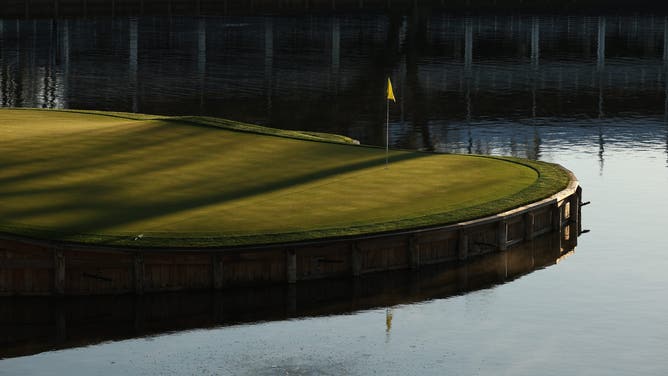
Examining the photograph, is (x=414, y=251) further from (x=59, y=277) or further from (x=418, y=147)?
(x=418, y=147)

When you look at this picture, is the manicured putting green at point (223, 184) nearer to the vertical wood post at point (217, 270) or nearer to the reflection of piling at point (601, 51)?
the vertical wood post at point (217, 270)

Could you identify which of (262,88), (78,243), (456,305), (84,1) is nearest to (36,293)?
(78,243)

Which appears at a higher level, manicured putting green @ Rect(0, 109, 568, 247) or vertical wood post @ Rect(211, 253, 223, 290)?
manicured putting green @ Rect(0, 109, 568, 247)

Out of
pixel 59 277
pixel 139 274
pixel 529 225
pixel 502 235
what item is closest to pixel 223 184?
pixel 139 274

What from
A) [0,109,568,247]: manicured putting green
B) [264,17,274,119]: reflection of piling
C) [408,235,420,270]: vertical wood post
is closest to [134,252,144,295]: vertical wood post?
[0,109,568,247]: manicured putting green

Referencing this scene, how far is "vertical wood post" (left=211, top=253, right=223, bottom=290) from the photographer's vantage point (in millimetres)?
53156

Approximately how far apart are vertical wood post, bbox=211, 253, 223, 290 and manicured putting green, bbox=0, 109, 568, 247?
0.59 meters

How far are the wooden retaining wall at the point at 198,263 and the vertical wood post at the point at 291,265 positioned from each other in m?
0.04

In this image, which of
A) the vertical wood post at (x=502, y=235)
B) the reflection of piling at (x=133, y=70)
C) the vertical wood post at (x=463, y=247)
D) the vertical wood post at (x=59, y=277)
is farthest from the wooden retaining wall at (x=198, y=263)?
the reflection of piling at (x=133, y=70)

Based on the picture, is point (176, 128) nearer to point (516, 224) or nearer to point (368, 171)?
point (368, 171)

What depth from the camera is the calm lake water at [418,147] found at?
156 ft

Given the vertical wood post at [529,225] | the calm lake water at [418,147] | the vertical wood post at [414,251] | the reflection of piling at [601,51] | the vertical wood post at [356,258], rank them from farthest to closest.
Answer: the reflection of piling at [601,51], the vertical wood post at [529,225], the vertical wood post at [414,251], the vertical wood post at [356,258], the calm lake water at [418,147]

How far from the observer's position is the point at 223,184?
206ft

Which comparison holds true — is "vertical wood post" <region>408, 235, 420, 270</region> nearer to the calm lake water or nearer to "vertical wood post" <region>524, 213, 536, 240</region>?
the calm lake water
